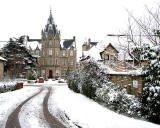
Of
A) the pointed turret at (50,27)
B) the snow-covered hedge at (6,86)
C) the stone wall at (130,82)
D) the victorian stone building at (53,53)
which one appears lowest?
the snow-covered hedge at (6,86)

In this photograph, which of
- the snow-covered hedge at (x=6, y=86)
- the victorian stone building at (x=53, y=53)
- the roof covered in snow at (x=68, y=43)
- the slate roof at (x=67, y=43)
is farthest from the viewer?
the slate roof at (x=67, y=43)

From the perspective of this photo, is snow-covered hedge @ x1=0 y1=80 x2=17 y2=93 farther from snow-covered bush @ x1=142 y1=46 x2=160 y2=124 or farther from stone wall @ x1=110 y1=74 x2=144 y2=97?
snow-covered bush @ x1=142 y1=46 x2=160 y2=124

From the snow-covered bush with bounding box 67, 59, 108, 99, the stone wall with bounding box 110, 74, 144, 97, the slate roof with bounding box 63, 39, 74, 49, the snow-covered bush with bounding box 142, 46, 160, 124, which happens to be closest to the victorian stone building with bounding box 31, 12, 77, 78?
the slate roof with bounding box 63, 39, 74, 49

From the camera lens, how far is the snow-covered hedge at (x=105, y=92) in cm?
992

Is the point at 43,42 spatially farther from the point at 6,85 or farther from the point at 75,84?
the point at 75,84

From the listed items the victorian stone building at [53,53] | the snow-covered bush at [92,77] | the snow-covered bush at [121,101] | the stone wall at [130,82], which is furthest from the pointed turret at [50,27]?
the snow-covered bush at [121,101]

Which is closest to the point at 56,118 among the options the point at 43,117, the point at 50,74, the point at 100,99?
the point at 43,117

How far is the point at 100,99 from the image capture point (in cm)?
1316

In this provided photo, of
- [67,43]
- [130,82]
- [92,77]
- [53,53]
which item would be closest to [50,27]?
[67,43]

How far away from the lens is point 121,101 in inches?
409

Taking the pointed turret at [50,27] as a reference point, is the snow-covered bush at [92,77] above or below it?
below

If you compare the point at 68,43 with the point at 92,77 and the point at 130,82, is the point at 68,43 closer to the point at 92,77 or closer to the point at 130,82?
the point at 92,77

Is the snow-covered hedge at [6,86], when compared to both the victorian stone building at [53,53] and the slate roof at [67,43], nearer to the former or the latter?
the victorian stone building at [53,53]

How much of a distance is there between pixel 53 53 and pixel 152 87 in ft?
182
